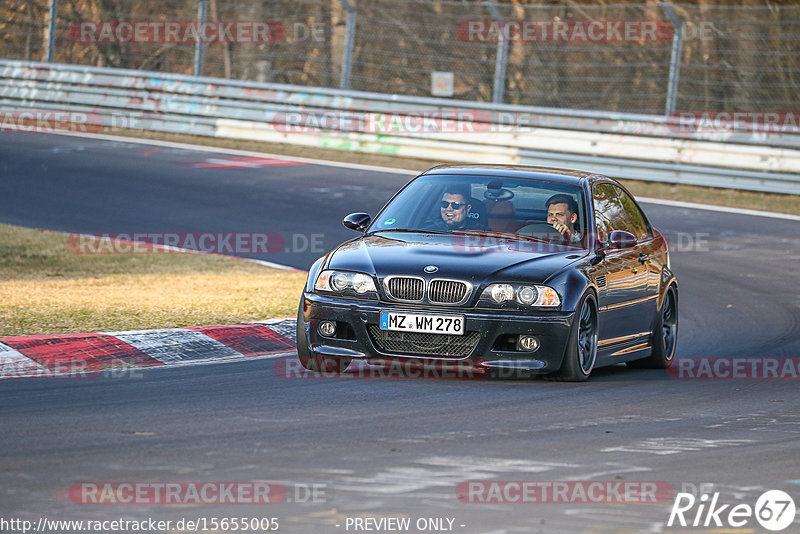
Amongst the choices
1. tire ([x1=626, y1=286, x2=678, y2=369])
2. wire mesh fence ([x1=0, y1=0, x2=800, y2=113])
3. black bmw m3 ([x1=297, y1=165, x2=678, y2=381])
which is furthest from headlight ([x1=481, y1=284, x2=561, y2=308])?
wire mesh fence ([x1=0, y1=0, x2=800, y2=113])

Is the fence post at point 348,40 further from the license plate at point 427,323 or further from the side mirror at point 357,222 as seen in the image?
the license plate at point 427,323

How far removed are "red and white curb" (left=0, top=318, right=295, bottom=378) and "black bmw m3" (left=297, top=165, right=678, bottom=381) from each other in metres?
1.07

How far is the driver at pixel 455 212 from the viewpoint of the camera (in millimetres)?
9562

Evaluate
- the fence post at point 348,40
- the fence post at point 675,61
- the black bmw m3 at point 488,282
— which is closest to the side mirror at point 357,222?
the black bmw m3 at point 488,282

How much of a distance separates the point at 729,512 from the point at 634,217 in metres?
5.41

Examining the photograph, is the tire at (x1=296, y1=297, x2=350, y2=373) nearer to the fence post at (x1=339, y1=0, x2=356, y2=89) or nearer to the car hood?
the car hood

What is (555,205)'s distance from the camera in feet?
31.8

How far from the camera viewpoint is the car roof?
9.89 meters

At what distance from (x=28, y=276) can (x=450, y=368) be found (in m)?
6.31

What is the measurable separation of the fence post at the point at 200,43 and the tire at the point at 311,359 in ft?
56.0

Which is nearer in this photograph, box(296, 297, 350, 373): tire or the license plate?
the license plate

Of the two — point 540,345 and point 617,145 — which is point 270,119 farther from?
point 540,345

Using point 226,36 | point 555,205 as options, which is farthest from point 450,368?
point 226,36
